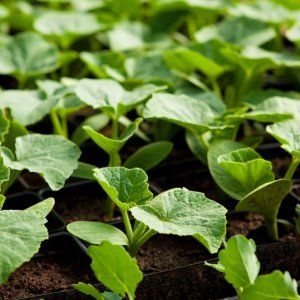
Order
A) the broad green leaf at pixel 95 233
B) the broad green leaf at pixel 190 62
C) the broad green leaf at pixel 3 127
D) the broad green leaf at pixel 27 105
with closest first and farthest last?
the broad green leaf at pixel 95 233 → the broad green leaf at pixel 3 127 → the broad green leaf at pixel 27 105 → the broad green leaf at pixel 190 62

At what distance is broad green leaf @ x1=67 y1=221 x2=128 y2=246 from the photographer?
1.01 meters

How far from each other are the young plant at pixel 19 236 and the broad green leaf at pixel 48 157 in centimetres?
10

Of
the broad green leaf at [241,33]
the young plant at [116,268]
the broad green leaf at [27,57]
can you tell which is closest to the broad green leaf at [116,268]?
the young plant at [116,268]

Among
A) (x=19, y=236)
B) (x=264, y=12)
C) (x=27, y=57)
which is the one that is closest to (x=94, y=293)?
(x=19, y=236)

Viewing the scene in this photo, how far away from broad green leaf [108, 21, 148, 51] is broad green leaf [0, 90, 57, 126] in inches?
→ 16.2

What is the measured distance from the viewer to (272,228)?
47.3 inches

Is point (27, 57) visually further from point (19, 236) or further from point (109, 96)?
Result: point (19, 236)

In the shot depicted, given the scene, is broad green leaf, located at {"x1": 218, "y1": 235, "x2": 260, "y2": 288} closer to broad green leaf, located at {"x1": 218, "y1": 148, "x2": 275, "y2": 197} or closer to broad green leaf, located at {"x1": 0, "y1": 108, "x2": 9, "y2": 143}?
broad green leaf, located at {"x1": 218, "y1": 148, "x2": 275, "y2": 197}

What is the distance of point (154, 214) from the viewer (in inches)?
39.7

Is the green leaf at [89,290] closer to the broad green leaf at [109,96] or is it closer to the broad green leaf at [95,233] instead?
the broad green leaf at [95,233]

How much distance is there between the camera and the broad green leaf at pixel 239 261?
93cm

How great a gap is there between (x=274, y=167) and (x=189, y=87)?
26 cm

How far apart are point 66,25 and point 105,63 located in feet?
0.92

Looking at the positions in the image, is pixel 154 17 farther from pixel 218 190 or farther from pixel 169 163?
pixel 218 190
